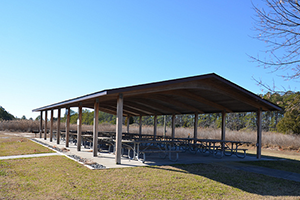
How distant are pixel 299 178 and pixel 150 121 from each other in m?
42.5

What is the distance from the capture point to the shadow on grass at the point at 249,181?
542cm

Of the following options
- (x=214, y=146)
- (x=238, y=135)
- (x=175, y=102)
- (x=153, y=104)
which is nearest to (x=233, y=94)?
(x=214, y=146)

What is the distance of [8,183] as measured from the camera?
16.5ft

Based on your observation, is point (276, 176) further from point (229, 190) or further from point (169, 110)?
point (169, 110)

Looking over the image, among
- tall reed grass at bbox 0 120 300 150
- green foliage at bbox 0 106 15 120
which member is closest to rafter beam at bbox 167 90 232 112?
tall reed grass at bbox 0 120 300 150

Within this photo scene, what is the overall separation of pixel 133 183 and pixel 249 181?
3.00 meters

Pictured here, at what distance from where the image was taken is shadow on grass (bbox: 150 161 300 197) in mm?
5424

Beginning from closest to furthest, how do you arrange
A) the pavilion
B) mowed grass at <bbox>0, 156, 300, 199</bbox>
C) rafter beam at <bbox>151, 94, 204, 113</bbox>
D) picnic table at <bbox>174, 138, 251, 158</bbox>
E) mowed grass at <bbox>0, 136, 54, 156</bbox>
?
mowed grass at <bbox>0, 156, 300, 199</bbox>, the pavilion, mowed grass at <bbox>0, 136, 54, 156</bbox>, picnic table at <bbox>174, 138, 251, 158</bbox>, rafter beam at <bbox>151, 94, 204, 113</bbox>

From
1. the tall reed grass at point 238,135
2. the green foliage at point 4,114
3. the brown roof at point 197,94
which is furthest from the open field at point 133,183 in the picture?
the green foliage at point 4,114

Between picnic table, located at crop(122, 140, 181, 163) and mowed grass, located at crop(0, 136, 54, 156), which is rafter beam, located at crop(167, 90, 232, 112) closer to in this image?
picnic table, located at crop(122, 140, 181, 163)

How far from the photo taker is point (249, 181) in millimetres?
6211

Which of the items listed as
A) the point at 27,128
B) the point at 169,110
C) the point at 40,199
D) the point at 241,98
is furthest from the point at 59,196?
the point at 27,128

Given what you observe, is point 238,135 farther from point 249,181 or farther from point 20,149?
point 20,149

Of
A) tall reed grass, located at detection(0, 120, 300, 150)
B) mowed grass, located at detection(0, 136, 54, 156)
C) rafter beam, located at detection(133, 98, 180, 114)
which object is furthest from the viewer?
tall reed grass, located at detection(0, 120, 300, 150)
